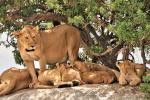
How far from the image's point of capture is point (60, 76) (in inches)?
394

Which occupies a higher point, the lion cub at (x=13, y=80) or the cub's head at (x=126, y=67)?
the cub's head at (x=126, y=67)

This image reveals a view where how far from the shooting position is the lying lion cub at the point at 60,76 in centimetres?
991

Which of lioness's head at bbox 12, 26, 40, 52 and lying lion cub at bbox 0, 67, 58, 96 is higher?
lioness's head at bbox 12, 26, 40, 52

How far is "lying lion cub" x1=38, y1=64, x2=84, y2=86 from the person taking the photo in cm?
991

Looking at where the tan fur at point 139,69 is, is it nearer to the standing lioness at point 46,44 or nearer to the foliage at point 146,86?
the foliage at point 146,86

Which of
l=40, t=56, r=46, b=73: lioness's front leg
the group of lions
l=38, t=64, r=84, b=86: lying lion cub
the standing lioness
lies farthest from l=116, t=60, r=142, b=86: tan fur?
l=40, t=56, r=46, b=73: lioness's front leg

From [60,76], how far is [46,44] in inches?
25.4

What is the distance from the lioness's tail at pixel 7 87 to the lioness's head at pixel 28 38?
0.69 metres

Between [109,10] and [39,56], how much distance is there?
1.67 meters

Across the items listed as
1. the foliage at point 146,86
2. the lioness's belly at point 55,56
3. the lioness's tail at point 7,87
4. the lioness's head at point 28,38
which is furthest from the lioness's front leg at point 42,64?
the foliage at point 146,86

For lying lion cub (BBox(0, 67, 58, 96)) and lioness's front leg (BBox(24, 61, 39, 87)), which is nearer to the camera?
lying lion cub (BBox(0, 67, 58, 96))

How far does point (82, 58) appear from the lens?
40.5ft

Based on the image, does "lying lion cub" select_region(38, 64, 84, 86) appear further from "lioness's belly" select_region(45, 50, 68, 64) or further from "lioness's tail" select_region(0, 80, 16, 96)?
"lioness's tail" select_region(0, 80, 16, 96)

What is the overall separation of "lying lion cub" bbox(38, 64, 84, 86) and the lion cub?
1.06 feet
